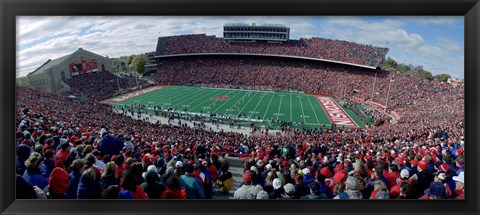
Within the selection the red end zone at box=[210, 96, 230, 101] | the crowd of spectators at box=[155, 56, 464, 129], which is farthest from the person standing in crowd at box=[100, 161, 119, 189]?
the red end zone at box=[210, 96, 230, 101]

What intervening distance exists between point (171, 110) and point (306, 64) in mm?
11109

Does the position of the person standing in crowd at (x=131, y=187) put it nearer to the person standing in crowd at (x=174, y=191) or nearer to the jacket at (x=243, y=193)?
the person standing in crowd at (x=174, y=191)

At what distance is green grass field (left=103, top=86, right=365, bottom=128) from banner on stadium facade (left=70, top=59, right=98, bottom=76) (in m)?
4.10

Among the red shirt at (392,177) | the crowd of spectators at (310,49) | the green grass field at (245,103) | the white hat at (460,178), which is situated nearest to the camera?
the white hat at (460,178)

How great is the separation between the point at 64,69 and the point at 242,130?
265 inches

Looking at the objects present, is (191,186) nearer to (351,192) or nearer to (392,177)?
(351,192)

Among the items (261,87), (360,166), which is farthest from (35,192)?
(261,87)

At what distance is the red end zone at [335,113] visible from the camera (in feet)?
41.9

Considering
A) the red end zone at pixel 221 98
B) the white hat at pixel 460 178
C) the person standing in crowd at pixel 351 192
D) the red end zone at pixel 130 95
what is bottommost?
the red end zone at pixel 221 98

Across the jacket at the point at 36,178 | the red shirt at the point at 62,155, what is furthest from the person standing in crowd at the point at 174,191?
the red shirt at the point at 62,155
